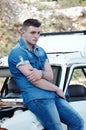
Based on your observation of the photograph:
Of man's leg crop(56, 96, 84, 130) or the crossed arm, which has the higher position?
the crossed arm

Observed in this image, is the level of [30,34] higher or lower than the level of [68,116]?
higher

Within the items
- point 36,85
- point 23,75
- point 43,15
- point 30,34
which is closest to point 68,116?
point 36,85

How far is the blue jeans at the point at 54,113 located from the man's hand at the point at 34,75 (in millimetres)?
252

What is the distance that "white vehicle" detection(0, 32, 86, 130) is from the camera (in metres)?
5.72

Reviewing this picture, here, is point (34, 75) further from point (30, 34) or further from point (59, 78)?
point (59, 78)

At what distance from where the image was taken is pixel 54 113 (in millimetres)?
5582

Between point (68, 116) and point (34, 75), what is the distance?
0.64 meters

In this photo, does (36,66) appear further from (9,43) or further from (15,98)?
(9,43)

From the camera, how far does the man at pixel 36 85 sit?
556 centimetres

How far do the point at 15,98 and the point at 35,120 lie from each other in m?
0.89

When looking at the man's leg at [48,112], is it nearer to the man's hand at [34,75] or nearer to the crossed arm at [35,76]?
the crossed arm at [35,76]

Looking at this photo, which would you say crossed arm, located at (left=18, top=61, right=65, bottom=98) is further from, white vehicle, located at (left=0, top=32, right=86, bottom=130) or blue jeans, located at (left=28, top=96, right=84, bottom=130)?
white vehicle, located at (left=0, top=32, right=86, bottom=130)

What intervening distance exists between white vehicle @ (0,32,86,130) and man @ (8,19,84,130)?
0.20 meters

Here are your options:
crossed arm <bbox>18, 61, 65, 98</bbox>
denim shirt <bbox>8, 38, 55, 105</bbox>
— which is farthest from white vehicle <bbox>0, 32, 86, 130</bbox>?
crossed arm <bbox>18, 61, 65, 98</bbox>
